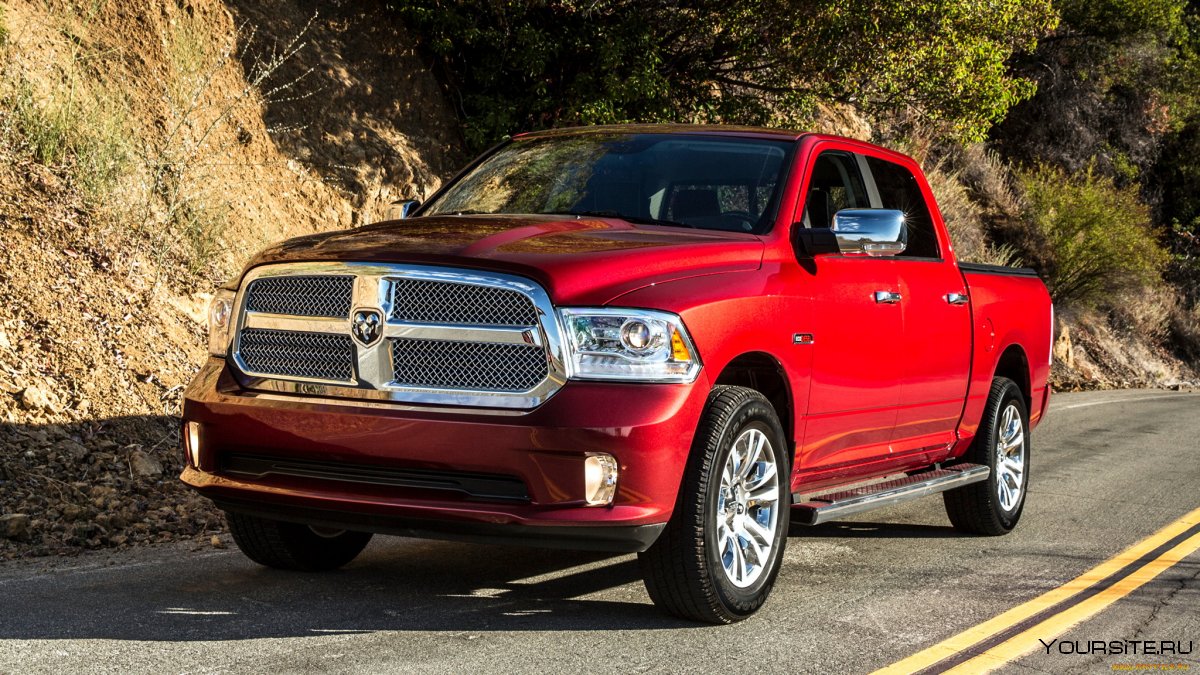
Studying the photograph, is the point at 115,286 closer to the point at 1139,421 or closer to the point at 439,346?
the point at 439,346

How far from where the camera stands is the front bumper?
5.01m

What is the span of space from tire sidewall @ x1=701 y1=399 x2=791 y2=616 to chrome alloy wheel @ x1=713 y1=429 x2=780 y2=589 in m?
0.02

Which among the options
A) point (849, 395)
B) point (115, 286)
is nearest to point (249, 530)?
point (849, 395)

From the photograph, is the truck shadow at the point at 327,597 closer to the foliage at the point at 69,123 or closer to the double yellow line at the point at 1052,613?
the double yellow line at the point at 1052,613

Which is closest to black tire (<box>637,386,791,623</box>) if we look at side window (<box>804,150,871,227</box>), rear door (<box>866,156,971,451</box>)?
side window (<box>804,150,871,227</box>)

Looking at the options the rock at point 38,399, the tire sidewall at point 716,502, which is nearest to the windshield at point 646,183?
the tire sidewall at point 716,502

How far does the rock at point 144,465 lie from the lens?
27.5ft

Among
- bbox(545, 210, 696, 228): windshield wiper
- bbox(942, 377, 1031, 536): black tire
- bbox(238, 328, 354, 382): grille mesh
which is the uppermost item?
bbox(545, 210, 696, 228): windshield wiper

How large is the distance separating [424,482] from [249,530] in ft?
4.86

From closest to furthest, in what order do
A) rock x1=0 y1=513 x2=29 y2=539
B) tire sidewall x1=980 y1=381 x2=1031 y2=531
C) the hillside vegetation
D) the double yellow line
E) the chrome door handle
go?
the double yellow line, the chrome door handle, rock x1=0 y1=513 x2=29 y2=539, tire sidewall x1=980 y1=381 x2=1031 y2=531, the hillside vegetation

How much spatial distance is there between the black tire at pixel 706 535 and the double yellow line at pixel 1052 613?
74 cm

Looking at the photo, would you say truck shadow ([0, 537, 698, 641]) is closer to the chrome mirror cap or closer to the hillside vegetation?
the hillside vegetation

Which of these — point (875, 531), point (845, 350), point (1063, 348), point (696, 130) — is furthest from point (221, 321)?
point (1063, 348)

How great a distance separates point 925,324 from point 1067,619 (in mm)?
1912
